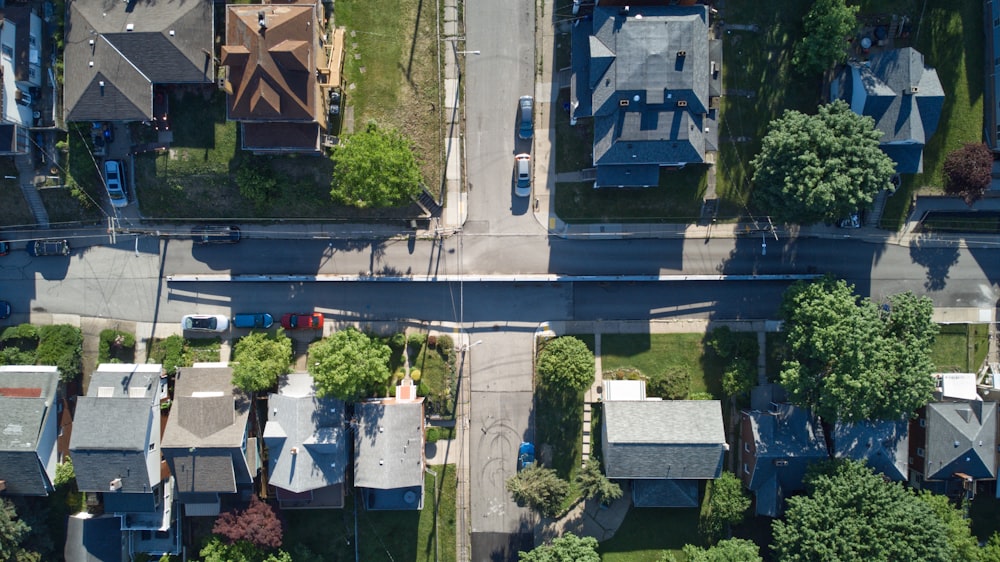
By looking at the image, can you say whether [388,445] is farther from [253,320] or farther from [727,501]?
[727,501]

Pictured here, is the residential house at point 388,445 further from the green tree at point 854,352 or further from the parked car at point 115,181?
the green tree at point 854,352

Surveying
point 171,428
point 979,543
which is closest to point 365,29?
point 171,428

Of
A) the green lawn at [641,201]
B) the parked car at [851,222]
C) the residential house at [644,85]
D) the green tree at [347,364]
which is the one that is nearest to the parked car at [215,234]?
the green tree at [347,364]

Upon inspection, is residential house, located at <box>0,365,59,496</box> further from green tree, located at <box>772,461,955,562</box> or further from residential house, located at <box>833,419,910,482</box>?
residential house, located at <box>833,419,910,482</box>

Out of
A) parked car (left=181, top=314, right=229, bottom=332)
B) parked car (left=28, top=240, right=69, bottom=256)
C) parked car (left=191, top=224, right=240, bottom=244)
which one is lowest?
parked car (left=181, top=314, right=229, bottom=332)

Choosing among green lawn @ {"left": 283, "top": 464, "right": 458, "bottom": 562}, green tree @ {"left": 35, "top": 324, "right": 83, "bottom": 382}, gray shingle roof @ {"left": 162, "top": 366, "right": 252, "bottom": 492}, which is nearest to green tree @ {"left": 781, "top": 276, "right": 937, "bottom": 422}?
green lawn @ {"left": 283, "top": 464, "right": 458, "bottom": 562}

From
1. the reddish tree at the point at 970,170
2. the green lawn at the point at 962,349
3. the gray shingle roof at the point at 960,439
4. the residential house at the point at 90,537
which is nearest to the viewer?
the reddish tree at the point at 970,170

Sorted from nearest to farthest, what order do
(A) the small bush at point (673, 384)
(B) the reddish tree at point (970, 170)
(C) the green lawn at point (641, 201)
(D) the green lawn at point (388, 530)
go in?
(B) the reddish tree at point (970, 170), (A) the small bush at point (673, 384), (C) the green lawn at point (641, 201), (D) the green lawn at point (388, 530)
